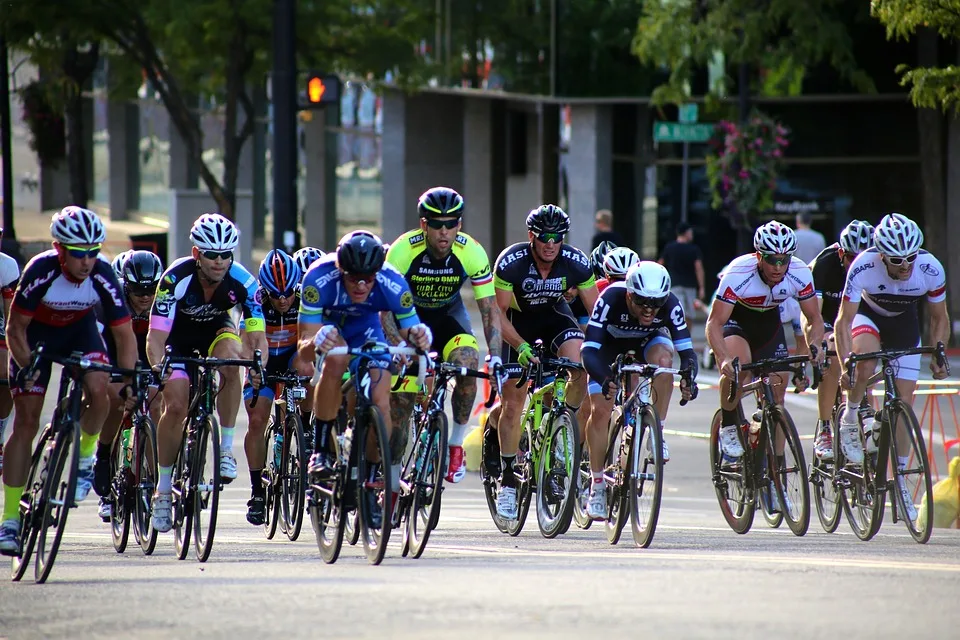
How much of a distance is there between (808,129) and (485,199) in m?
9.80

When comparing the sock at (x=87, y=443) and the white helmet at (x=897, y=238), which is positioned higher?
the white helmet at (x=897, y=238)

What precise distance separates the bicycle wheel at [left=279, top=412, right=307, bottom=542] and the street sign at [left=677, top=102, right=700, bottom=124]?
17496 millimetres

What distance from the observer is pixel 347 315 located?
857 cm

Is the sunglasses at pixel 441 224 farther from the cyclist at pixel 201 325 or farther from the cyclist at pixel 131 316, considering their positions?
the cyclist at pixel 131 316

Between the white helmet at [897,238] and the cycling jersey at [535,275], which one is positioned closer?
the white helmet at [897,238]

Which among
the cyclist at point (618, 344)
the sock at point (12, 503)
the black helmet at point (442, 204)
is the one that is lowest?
the sock at point (12, 503)

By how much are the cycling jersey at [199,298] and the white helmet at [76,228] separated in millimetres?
922

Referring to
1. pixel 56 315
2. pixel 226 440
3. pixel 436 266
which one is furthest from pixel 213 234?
pixel 226 440

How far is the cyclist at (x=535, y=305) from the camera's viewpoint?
1010 cm

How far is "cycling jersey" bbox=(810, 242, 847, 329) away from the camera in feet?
38.7

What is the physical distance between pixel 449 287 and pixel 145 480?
203cm

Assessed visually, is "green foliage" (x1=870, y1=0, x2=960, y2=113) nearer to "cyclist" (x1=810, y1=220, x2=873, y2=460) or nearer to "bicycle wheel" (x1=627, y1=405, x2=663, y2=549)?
"cyclist" (x1=810, y1=220, x2=873, y2=460)

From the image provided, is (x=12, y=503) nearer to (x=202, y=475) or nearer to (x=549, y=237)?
(x=202, y=475)

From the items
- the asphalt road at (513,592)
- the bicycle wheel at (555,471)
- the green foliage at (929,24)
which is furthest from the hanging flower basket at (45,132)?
the asphalt road at (513,592)
